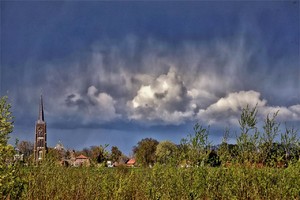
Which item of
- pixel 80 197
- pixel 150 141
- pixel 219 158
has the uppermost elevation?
pixel 150 141

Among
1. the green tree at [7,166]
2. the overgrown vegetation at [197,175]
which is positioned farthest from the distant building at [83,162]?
the green tree at [7,166]

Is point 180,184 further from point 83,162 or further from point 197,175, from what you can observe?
point 83,162

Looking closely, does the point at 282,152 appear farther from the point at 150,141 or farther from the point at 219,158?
the point at 150,141

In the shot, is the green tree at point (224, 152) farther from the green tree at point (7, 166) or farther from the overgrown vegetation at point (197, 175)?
the green tree at point (7, 166)

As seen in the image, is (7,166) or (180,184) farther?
(180,184)

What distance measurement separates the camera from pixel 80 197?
9195mm

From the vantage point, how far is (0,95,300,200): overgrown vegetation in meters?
9.21

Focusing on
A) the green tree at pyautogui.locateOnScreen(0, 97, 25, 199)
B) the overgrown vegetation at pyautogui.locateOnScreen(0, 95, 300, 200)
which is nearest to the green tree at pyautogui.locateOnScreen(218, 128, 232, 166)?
the overgrown vegetation at pyautogui.locateOnScreen(0, 95, 300, 200)

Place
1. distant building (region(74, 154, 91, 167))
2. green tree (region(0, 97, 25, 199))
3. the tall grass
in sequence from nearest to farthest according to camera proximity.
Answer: green tree (region(0, 97, 25, 199))
the tall grass
distant building (region(74, 154, 91, 167))

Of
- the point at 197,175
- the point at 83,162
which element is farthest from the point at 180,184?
the point at 83,162

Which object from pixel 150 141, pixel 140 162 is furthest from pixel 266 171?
pixel 150 141

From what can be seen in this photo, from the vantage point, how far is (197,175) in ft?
33.7

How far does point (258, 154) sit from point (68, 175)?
5.31 m

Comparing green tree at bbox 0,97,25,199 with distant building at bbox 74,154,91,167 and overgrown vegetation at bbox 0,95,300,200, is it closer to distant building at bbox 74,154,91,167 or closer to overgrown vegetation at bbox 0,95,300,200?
overgrown vegetation at bbox 0,95,300,200
